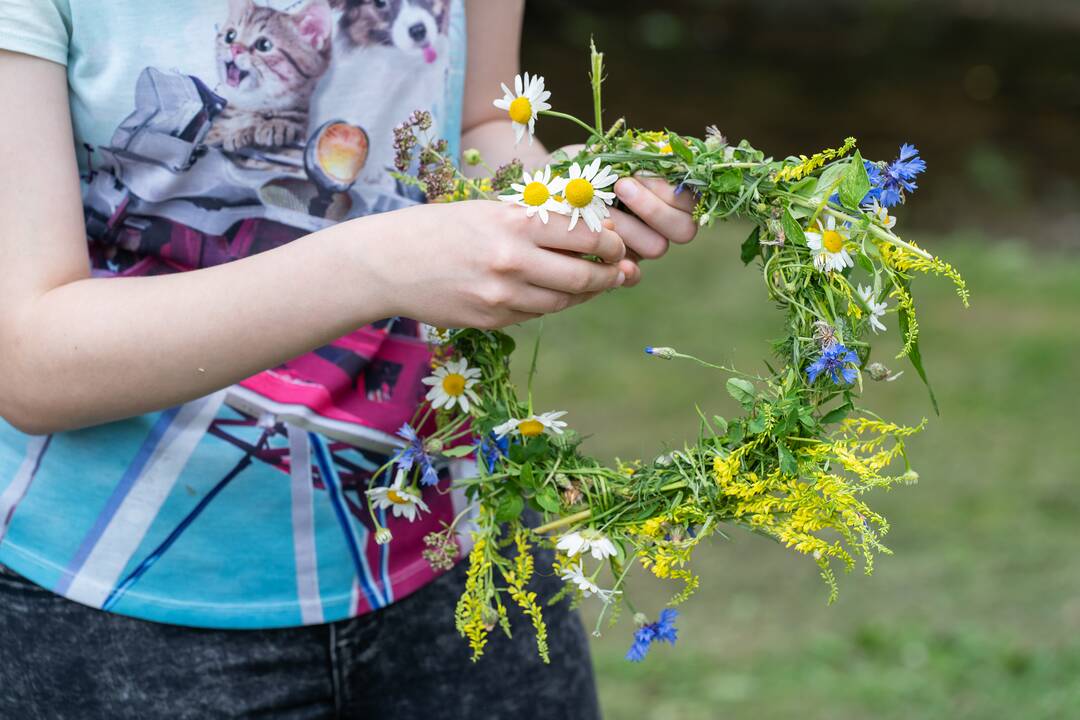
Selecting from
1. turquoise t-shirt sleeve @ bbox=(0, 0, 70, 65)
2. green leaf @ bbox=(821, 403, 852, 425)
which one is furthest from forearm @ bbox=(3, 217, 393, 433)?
green leaf @ bbox=(821, 403, 852, 425)

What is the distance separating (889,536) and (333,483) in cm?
291

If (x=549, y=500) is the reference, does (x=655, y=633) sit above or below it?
below

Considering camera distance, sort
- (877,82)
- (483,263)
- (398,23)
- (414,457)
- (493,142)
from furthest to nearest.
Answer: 1. (877,82)
2. (493,142)
3. (398,23)
4. (414,457)
5. (483,263)

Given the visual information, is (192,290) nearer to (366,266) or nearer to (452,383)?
(366,266)

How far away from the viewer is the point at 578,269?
3.64 ft

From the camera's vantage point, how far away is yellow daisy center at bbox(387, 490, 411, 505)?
1301mm

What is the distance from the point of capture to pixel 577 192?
111cm

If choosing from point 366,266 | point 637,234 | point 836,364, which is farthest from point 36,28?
point 836,364

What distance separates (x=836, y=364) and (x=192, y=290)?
2.06 feet

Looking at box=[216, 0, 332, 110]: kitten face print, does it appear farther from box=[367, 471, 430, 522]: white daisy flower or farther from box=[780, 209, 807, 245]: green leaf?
box=[780, 209, 807, 245]: green leaf

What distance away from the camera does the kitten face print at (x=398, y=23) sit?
1381 mm

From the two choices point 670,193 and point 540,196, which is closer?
point 540,196

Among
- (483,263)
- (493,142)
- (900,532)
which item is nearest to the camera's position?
(483,263)

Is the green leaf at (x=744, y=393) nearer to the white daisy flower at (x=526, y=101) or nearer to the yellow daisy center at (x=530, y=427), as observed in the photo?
the yellow daisy center at (x=530, y=427)
